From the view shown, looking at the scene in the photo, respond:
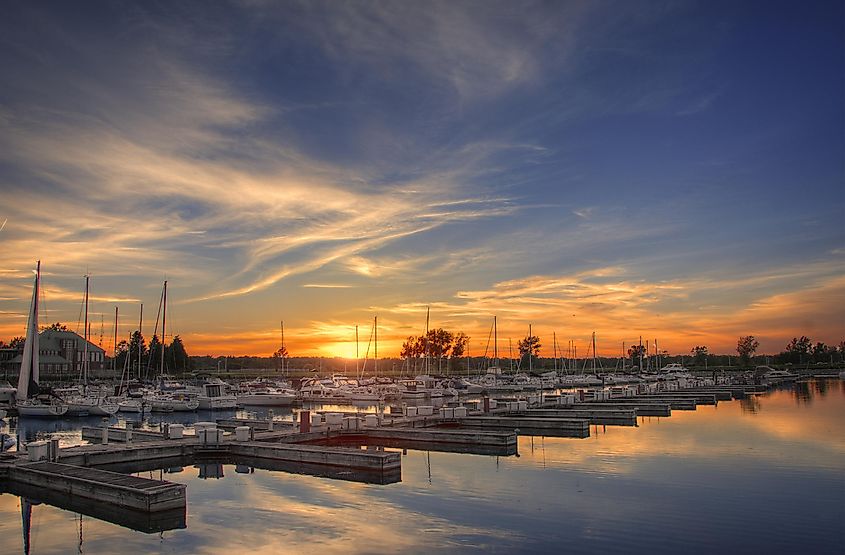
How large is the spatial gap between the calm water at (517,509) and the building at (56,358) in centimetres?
10589

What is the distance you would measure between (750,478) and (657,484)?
156 inches

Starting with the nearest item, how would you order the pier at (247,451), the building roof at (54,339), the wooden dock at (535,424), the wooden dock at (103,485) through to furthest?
1. the wooden dock at (103,485)
2. the pier at (247,451)
3. the wooden dock at (535,424)
4. the building roof at (54,339)

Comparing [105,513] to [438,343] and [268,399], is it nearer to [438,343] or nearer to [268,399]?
[268,399]

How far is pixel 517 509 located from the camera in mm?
19953

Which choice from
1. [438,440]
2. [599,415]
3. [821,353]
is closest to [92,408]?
[438,440]

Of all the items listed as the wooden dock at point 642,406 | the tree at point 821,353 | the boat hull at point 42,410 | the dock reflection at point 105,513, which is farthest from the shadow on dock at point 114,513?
the tree at point 821,353

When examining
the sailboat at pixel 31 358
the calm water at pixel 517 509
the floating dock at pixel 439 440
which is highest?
the sailboat at pixel 31 358

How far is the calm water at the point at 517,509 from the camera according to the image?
16625mm

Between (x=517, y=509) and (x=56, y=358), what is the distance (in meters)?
125

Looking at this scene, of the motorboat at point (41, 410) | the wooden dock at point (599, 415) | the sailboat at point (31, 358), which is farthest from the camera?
the motorboat at point (41, 410)

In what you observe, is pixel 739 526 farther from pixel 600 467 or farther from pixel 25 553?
pixel 25 553

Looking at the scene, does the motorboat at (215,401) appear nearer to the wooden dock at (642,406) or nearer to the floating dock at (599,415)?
the wooden dock at (642,406)

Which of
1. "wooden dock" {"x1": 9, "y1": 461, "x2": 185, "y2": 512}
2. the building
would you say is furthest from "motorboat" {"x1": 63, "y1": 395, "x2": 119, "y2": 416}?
the building

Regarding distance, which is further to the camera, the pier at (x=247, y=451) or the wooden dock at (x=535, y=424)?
the wooden dock at (x=535, y=424)
